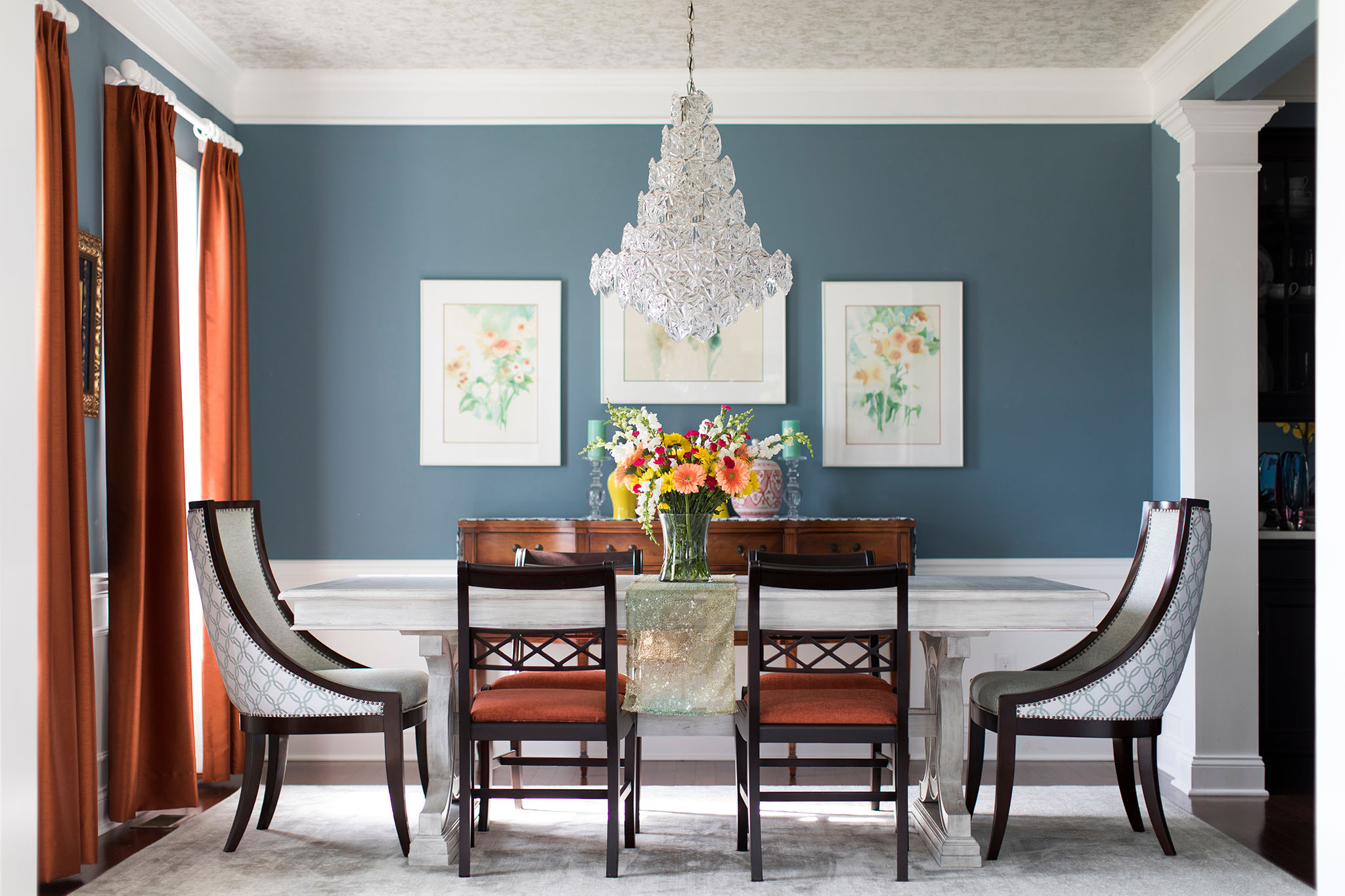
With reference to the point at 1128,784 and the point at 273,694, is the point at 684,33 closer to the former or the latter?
the point at 273,694

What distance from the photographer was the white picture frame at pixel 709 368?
4.72 meters

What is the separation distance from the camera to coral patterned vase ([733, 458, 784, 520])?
4.37 meters

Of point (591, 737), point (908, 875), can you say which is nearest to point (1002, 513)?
point (908, 875)

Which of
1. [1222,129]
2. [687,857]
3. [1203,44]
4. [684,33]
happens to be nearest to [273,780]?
[687,857]

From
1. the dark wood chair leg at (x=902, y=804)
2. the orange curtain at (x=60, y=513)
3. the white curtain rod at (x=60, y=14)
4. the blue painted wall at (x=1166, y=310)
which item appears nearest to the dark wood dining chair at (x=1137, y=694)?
the dark wood chair leg at (x=902, y=804)

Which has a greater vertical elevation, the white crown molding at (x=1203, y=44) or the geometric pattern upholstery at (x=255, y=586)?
the white crown molding at (x=1203, y=44)

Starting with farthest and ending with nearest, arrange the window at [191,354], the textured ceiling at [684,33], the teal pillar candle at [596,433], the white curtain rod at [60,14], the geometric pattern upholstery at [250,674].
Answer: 1. the teal pillar candle at [596,433]
2. the window at [191,354]
3. the textured ceiling at [684,33]
4. the geometric pattern upholstery at [250,674]
5. the white curtain rod at [60,14]

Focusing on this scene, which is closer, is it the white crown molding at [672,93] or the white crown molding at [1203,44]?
the white crown molding at [1203,44]

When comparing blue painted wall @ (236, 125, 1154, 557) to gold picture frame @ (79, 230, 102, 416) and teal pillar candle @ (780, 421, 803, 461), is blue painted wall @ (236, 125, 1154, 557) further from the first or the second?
gold picture frame @ (79, 230, 102, 416)

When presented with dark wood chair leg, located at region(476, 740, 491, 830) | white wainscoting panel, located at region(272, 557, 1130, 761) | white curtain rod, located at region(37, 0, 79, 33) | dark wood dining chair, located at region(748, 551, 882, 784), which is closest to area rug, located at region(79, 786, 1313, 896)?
dark wood chair leg, located at region(476, 740, 491, 830)

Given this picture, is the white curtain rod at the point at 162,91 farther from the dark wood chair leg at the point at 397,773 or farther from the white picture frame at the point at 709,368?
the dark wood chair leg at the point at 397,773

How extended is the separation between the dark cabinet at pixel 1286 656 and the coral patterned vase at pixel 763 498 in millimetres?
2157

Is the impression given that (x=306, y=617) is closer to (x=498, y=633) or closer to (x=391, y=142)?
(x=498, y=633)

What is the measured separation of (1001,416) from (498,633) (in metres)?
2.85
